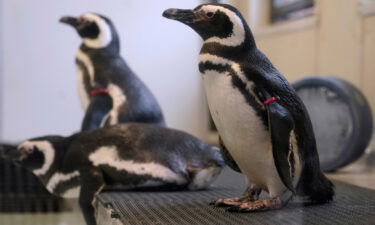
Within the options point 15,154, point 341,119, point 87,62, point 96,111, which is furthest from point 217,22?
point 341,119

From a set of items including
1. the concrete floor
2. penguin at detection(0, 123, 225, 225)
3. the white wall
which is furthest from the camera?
the white wall

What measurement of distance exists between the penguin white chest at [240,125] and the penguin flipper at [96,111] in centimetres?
67

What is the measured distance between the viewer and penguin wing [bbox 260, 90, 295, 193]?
0.71 m

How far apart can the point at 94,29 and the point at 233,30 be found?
824mm

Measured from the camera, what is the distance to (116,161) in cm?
107

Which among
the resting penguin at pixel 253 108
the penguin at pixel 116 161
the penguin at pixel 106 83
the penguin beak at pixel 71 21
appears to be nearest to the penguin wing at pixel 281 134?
the resting penguin at pixel 253 108

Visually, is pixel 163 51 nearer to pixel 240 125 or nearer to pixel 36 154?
pixel 36 154

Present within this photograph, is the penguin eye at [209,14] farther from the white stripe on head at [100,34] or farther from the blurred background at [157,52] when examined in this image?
the white stripe on head at [100,34]

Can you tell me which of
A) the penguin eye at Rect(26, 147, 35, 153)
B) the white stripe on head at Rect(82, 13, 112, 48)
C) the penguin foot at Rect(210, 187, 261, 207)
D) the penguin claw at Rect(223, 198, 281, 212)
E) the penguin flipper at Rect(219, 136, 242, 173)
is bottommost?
the penguin foot at Rect(210, 187, 261, 207)

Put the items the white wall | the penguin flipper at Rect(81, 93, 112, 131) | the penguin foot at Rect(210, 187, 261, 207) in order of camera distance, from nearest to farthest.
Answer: the penguin foot at Rect(210, 187, 261, 207), the white wall, the penguin flipper at Rect(81, 93, 112, 131)

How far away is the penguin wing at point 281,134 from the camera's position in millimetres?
710

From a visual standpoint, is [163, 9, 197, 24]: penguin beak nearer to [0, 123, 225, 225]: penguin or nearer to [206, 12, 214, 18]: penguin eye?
[206, 12, 214, 18]: penguin eye

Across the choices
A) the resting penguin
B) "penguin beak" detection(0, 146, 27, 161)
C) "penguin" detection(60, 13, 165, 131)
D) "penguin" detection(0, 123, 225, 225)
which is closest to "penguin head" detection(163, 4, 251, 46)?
the resting penguin

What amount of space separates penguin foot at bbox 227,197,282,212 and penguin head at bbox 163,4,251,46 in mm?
232
